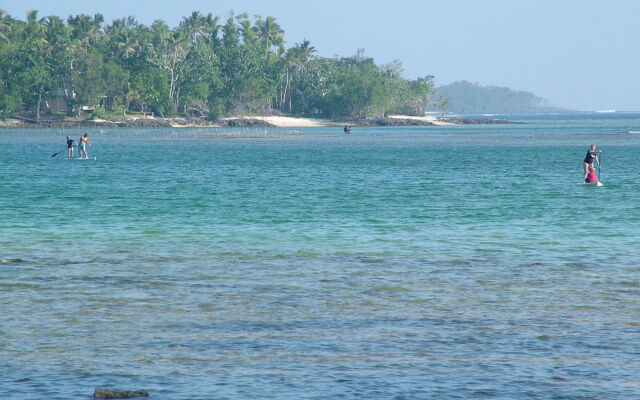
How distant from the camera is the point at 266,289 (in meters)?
18.1

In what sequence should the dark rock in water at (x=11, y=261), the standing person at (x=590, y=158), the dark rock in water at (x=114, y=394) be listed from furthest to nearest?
1. the standing person at (x=590, y=158)
2. the dark rock in water at (x=11, y=261)
3. the dark rock in water at (x=114, y=394)

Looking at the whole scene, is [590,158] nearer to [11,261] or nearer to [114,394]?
[11,261]

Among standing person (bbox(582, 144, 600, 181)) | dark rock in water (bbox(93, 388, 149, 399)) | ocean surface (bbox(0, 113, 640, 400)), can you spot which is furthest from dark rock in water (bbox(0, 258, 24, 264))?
standing person (bbox(582, 144, 600, 181))

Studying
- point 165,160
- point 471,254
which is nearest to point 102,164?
point 165,160

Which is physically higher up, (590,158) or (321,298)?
(590,158)

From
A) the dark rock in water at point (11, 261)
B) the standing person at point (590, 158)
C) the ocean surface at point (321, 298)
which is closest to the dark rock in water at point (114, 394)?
the ocean surface at point (321, 298)

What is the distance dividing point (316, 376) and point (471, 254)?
1249cm

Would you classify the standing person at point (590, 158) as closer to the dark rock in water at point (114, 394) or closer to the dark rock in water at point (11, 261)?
the dark rock in water at point (11, 261)

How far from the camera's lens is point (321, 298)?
17.2 meters

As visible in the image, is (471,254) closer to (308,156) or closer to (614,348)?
(614,348)

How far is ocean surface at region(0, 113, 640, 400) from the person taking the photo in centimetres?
1165

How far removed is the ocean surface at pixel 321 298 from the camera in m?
11.6

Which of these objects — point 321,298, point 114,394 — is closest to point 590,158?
point 321,298

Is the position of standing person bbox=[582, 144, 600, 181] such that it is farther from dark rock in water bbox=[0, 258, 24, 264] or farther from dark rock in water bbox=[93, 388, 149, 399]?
dark rock in water bbox=[93, 388, 149, 399]
